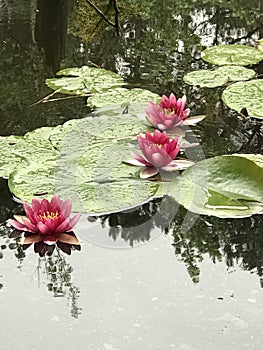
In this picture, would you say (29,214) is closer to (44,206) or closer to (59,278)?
(44,206)

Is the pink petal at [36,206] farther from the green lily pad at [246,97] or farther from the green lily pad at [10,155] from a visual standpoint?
the green lily pad at [246,97]

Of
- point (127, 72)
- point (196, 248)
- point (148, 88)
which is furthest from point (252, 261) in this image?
point (127, 72)

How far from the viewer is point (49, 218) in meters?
1.19

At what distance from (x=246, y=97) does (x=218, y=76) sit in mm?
265

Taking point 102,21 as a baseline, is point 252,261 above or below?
below

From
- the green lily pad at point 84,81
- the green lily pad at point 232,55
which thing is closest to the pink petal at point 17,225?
the green lily pad at point 84,81

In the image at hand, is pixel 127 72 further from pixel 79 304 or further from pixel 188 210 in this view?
pixel 79 304

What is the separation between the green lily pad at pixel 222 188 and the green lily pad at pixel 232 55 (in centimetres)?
89

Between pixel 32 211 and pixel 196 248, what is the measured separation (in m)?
0.33

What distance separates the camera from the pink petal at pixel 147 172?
1.36m

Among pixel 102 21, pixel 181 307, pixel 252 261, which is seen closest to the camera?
pixel 181 307

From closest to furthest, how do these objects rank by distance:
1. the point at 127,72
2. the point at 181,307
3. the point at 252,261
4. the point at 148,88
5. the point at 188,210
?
the point at 181,307 < the point at 252,261 < the point at 188,210 < the point at 148,88 < the point at 127,72

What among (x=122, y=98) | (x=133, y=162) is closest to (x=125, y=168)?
(x=133, y=162)

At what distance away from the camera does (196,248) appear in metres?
1.18
